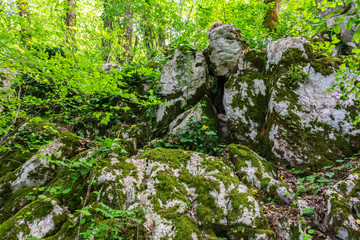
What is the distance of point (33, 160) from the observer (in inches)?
167

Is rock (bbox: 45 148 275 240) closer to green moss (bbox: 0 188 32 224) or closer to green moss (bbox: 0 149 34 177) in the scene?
green moss (bbox: 0 188 32 224)

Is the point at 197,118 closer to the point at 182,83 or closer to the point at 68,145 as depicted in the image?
the point at 182,83

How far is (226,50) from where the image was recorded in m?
6.16

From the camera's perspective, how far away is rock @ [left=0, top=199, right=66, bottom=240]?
2697mm

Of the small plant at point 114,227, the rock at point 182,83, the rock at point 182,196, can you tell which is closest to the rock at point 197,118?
the rock at point 182,83

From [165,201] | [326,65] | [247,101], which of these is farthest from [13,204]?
[326,65]

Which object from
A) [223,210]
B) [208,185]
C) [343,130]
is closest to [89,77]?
[208,185]

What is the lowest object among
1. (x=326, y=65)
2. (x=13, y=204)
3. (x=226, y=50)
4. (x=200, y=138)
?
(x=13, y=204)

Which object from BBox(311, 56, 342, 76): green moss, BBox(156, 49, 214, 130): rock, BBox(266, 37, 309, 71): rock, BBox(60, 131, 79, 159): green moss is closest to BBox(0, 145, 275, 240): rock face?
BBox(60, 131, 79, 159): green moss

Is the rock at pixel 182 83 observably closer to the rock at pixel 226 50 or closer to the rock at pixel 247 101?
the rock at pixel 226 50

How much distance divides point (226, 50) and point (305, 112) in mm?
3318

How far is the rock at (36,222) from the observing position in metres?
2.70

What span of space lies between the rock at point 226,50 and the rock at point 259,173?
316cm

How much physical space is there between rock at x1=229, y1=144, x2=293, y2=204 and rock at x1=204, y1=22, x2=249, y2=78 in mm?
3158
